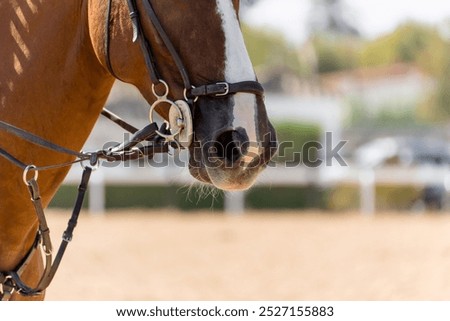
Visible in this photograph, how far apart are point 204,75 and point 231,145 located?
0.31 m

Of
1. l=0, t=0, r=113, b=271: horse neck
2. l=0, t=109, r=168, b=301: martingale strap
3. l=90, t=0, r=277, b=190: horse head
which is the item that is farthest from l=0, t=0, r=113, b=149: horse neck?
l=90, t=0, r=277, b=190: horse head

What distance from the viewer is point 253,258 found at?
1211 centimetres

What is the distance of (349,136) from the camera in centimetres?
2967

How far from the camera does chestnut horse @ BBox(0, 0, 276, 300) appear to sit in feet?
10.1

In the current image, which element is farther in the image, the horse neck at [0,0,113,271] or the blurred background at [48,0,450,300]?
the blurred background at [48,0,450,300]

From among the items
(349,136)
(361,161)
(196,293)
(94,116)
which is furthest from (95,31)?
(349,136)

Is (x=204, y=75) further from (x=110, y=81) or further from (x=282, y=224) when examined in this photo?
(x=282, y=224)

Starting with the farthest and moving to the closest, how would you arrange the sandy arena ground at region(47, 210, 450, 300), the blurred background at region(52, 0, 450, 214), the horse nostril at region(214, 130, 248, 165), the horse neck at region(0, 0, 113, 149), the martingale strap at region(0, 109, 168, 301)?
the blurred background at region(52, 0, 450, 214), the sandy arena ground at region(47, 210, 450, 300), the horse neck at region(0, 0, 113, 149), the martingale strap at region(0, 109, 168, 301), the horse nostril at region(214, 130, 248, 165)

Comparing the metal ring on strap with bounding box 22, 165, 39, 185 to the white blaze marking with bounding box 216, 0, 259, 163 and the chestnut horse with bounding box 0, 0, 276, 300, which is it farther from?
the white blaze marking with bounding box 216, 0, 259, 163

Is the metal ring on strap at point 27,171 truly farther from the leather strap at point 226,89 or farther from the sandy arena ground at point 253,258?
the sandy arena ground at point 253,258

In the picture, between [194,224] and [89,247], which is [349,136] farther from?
[89,247]

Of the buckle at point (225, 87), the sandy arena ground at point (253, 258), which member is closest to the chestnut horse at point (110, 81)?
the buckle at point (225, 87)

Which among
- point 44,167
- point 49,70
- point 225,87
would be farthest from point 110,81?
point 225,87

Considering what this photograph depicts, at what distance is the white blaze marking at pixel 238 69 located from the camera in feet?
9.98
